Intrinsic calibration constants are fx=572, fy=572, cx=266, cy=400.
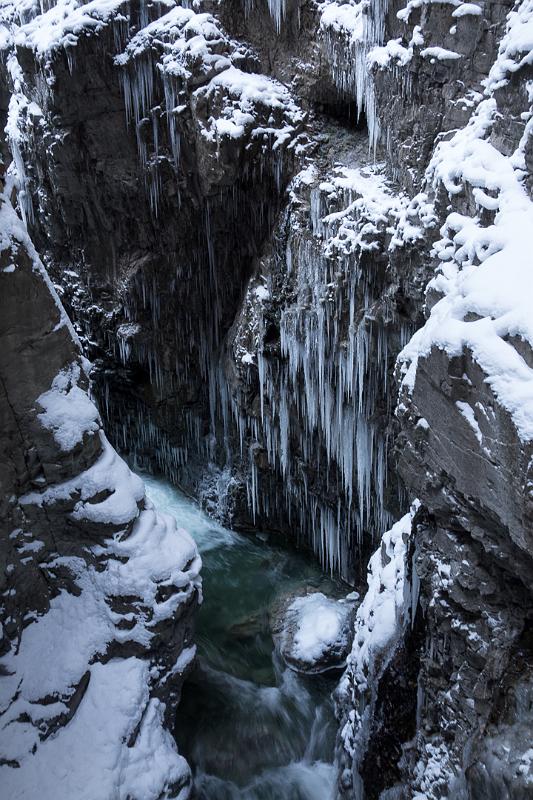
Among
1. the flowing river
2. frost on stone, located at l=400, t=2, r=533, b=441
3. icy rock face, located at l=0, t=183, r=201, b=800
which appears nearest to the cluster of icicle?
the flowing river

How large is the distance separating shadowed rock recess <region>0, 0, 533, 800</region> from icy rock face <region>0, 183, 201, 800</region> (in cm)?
2

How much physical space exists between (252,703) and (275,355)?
208 inches

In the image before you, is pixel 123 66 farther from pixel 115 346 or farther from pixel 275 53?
pixel 115 346

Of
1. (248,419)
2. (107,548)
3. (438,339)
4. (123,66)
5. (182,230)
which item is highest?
(123,66)

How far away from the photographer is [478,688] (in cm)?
403

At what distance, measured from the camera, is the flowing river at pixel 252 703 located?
22.4 ft

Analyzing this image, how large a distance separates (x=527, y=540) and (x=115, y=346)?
1094cm

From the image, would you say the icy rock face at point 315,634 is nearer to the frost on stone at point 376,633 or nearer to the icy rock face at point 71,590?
the frost on stone at point 376,633

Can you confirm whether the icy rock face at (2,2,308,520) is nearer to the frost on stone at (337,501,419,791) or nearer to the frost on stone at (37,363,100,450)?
the frost on stone at (37,363,100,450)

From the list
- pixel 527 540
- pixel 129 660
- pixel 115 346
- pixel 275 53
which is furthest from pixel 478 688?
pixel 115 346

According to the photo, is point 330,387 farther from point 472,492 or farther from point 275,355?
point 472,492

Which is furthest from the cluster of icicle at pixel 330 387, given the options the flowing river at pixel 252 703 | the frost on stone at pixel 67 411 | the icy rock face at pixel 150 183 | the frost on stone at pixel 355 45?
the frost on stone at pixel 67 411

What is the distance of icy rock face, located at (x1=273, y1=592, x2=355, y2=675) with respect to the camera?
26.9 ft

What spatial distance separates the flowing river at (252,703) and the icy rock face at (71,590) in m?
1.32
